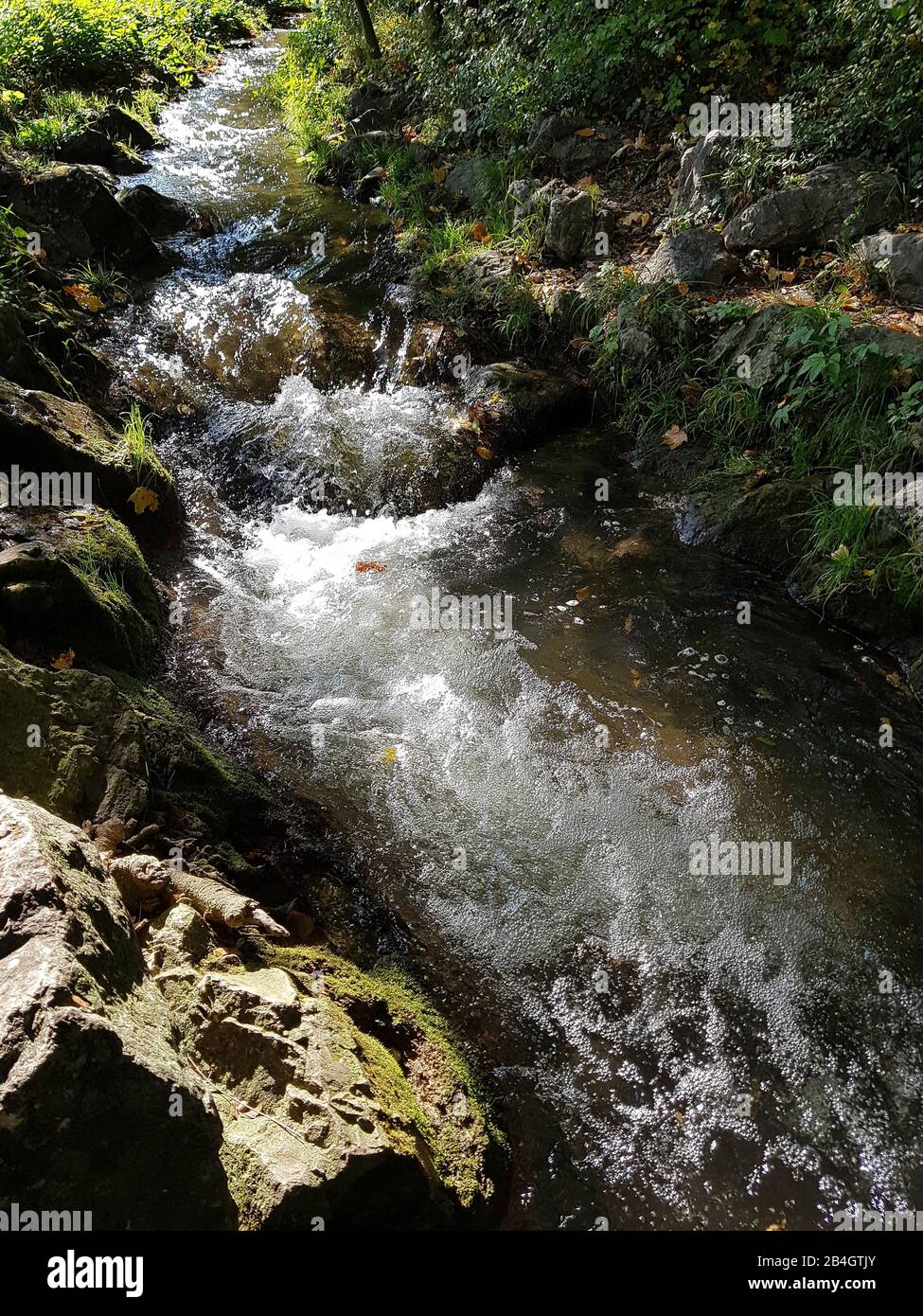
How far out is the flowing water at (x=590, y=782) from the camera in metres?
2.68

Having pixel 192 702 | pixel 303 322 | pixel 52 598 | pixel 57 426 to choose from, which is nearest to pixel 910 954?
pixel 192 702

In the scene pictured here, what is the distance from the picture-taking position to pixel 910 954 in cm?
317

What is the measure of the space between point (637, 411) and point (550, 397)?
76cm

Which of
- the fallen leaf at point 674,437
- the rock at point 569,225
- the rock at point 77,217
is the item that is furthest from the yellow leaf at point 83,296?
the fallen leaf at point 674,437

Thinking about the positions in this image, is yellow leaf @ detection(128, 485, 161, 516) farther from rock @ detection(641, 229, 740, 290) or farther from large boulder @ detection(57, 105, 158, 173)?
large boulder @ detection(57, 105, 158, 173)

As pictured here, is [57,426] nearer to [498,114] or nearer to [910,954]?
[910,954]

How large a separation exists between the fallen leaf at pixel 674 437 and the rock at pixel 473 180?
14.2ft

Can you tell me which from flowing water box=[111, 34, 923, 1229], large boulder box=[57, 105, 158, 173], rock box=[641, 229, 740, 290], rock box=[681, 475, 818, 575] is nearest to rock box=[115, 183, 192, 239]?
large boulder box=[57, 105, 158, 173]

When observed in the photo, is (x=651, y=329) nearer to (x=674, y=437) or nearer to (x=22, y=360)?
(x=674, y=437)

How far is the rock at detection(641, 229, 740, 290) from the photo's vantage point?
19.9ft

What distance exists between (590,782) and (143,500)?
3.55m

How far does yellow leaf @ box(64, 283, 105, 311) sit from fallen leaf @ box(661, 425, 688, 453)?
5.54m

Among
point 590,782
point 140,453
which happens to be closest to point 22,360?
point 140,453
